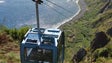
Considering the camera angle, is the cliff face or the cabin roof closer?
the cabin roof

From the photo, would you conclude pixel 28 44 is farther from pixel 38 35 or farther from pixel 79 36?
pixel 79 36

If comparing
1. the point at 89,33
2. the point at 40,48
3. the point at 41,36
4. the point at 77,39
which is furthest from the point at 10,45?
the point at 89,33

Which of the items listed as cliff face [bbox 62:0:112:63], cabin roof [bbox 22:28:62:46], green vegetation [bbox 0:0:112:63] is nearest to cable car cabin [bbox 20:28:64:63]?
cabin roof [bbox 22:28:62:46]

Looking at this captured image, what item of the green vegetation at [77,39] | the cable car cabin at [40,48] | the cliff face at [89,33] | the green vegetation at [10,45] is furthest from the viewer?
the cliff face at [89,33]

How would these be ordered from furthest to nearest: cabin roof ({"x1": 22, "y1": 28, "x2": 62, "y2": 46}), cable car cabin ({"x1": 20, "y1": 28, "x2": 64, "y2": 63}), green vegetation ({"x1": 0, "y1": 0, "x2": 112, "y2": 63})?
1. green vegetation ({"x1": 0, "y1": 0, "x2": 112, "y2": 63})
2. cabin roof ({"x1": 22, "y1": 28, "x2": 62, "y2": 46})
3. cable car cabin ({"x1": 20, "y1": 28, "x2": 64, "y2": 63})

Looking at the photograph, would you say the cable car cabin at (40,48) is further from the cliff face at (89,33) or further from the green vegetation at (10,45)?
the cliff face at (89,33)

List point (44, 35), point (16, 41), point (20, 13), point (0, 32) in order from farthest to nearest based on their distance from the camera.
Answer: point (20, 13), point (16, 41), point (0, 32), point (44, 35)

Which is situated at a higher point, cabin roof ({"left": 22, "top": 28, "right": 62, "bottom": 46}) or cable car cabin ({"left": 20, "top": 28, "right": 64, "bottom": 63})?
cabin roof ({"left": 22, "top": 28, "right": 62, "bottom": 46})

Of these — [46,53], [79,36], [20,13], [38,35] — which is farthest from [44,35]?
[20,13]

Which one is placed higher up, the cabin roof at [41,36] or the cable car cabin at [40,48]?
the cabin roof at [41,36]

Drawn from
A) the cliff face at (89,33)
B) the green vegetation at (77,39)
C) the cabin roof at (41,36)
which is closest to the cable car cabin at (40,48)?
the cabin roof at (41,36)

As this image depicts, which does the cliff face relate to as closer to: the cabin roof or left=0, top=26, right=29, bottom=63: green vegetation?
left=0, top=26, right=29, bottom=63: green vegetation
